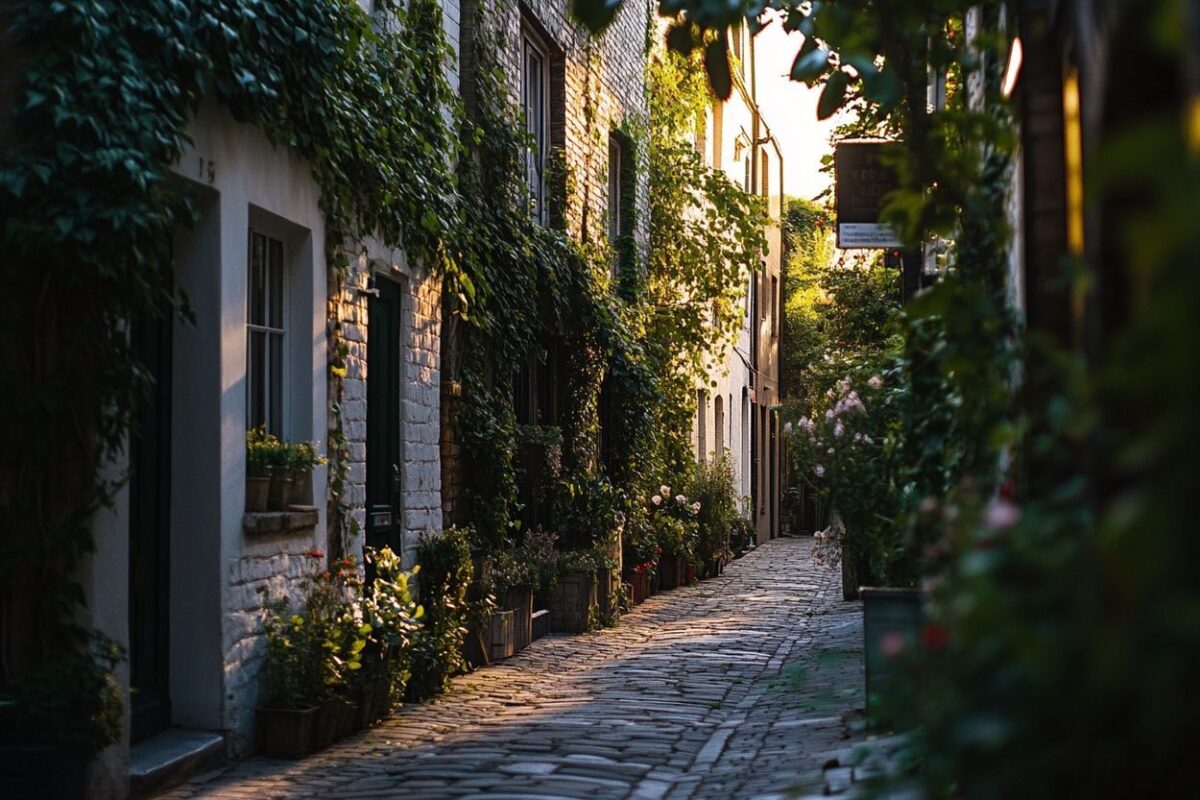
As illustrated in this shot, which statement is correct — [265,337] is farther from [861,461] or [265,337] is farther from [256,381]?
[861,461]

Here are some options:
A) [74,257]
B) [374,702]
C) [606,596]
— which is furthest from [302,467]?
[606,596]

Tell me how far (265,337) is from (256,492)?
3.22 feet

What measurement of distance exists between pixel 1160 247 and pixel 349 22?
7.34 meters

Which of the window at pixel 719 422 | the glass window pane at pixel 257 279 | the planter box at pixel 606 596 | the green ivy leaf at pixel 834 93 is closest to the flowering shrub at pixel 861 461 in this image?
the planter box at pixel 606 596

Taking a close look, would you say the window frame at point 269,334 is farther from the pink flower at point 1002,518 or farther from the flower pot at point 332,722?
the pink flower at point 1002,518

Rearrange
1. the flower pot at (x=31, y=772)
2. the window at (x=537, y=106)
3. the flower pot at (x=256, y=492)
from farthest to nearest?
the window at (x=537, y=106)
the flower pot at (x=256, y=492)
the flower pot at (x=31, y=772)

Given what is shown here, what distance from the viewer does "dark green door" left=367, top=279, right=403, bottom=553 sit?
9445 millimetres

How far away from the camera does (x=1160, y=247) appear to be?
1256mm

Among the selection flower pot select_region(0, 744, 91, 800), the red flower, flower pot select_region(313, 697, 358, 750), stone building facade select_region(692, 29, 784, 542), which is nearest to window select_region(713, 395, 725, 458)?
stone building facade select_region(692, 29, 784, 542)

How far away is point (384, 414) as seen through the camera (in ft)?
31.6

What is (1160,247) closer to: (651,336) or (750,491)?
(651,336)

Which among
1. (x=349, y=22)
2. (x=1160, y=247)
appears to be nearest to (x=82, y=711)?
(x=349, y=22)

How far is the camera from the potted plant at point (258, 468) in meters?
7.43

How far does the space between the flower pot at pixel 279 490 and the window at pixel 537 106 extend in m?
5.66
